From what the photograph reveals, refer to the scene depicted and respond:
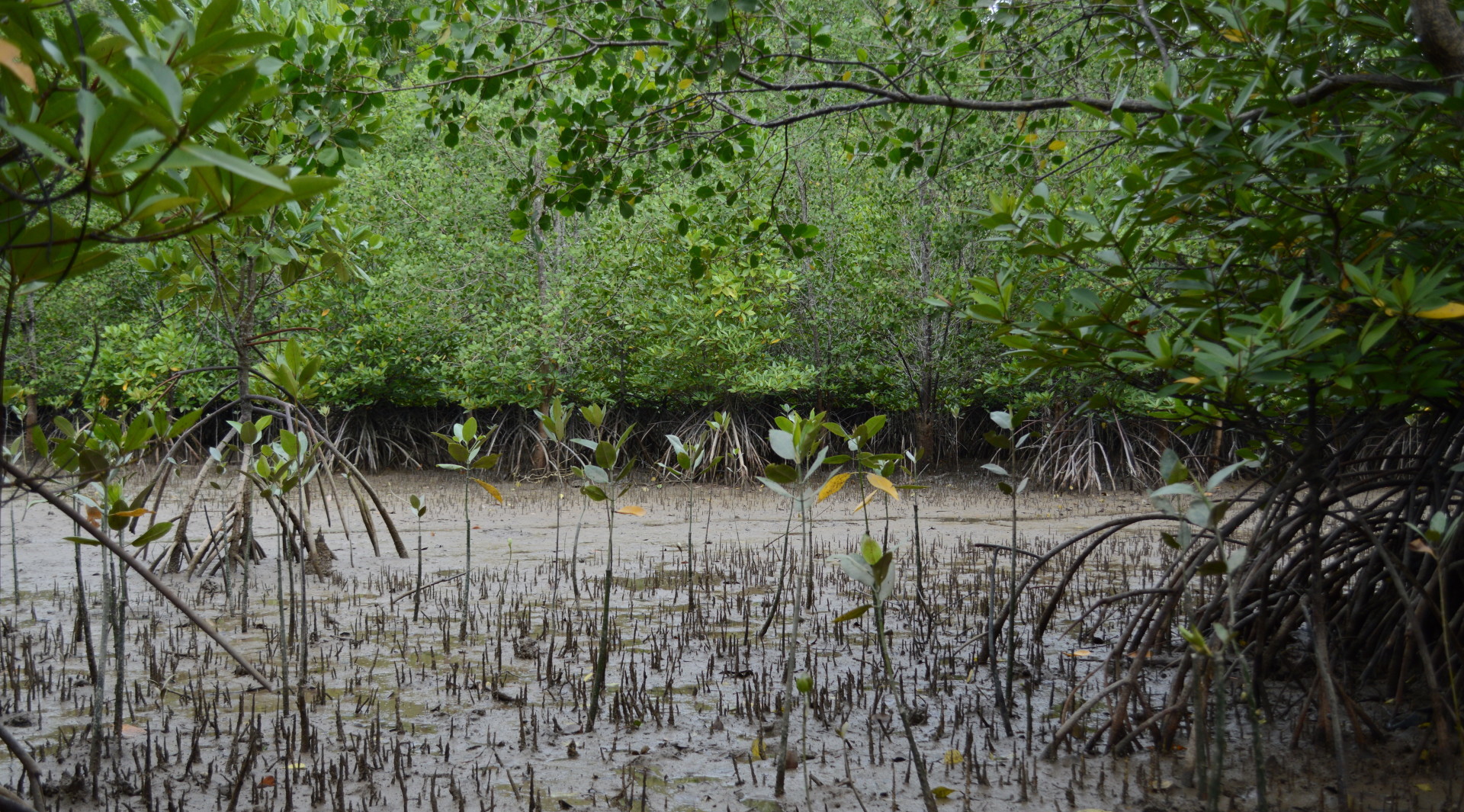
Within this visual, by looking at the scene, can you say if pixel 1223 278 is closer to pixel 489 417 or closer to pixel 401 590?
pixel 401 590

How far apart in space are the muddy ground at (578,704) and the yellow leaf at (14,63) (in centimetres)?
151

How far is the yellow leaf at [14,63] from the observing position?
0.79 m

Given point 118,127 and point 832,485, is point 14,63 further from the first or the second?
point 832,485

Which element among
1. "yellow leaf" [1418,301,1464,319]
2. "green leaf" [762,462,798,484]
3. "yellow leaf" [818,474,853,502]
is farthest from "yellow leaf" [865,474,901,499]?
"yellow leaf" [1418,301,1464,319]

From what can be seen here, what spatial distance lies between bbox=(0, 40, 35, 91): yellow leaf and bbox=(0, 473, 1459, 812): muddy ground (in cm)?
151

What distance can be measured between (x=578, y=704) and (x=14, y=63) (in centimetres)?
219

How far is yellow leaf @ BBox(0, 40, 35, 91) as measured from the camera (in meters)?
0.79

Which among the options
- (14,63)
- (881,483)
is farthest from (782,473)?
(14,63)

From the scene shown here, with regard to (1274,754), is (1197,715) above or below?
above

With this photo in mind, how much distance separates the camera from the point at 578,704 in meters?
2.61

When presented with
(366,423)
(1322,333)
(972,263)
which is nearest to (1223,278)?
(1322,333)

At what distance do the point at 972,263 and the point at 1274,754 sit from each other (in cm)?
791

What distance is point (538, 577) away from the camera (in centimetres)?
481

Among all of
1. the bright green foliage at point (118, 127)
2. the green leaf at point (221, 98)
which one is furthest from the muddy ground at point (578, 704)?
the green leaf at point (221, 98)
